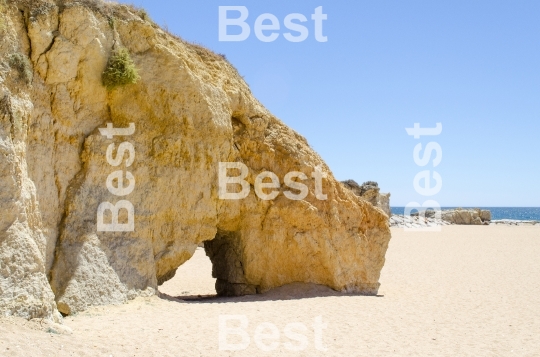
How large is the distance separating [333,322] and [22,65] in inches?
318

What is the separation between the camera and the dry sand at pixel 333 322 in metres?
7.61

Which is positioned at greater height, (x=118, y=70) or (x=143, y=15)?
(x=143, y=15)

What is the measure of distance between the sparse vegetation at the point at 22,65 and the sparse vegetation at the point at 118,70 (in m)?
1.88

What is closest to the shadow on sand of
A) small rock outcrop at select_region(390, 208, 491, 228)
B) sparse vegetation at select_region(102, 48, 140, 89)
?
sparse vegetation at select_region(102, 48, 140, 89)

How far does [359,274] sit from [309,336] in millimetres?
5676

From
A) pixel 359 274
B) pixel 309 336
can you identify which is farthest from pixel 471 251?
pixel 309 336

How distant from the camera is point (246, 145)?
45.0 feet

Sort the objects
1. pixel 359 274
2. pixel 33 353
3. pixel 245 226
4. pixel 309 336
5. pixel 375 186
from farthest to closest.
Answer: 1. pixel 375 186
2. pixel 359 274
3. pixel 245 226
4. pixel 309 336
5. pixel 33 353

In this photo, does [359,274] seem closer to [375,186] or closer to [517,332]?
[517,332]

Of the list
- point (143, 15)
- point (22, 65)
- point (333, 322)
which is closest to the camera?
point (22, 65)

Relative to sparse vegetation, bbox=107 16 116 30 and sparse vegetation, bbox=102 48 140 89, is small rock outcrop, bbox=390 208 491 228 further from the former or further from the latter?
sparse vegetation, bbox=107 16 116 30

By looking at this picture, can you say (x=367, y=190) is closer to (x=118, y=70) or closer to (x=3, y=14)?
(x=118, y=70)

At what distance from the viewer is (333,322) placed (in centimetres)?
1062

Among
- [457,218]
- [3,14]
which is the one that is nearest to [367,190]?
[457,218]
